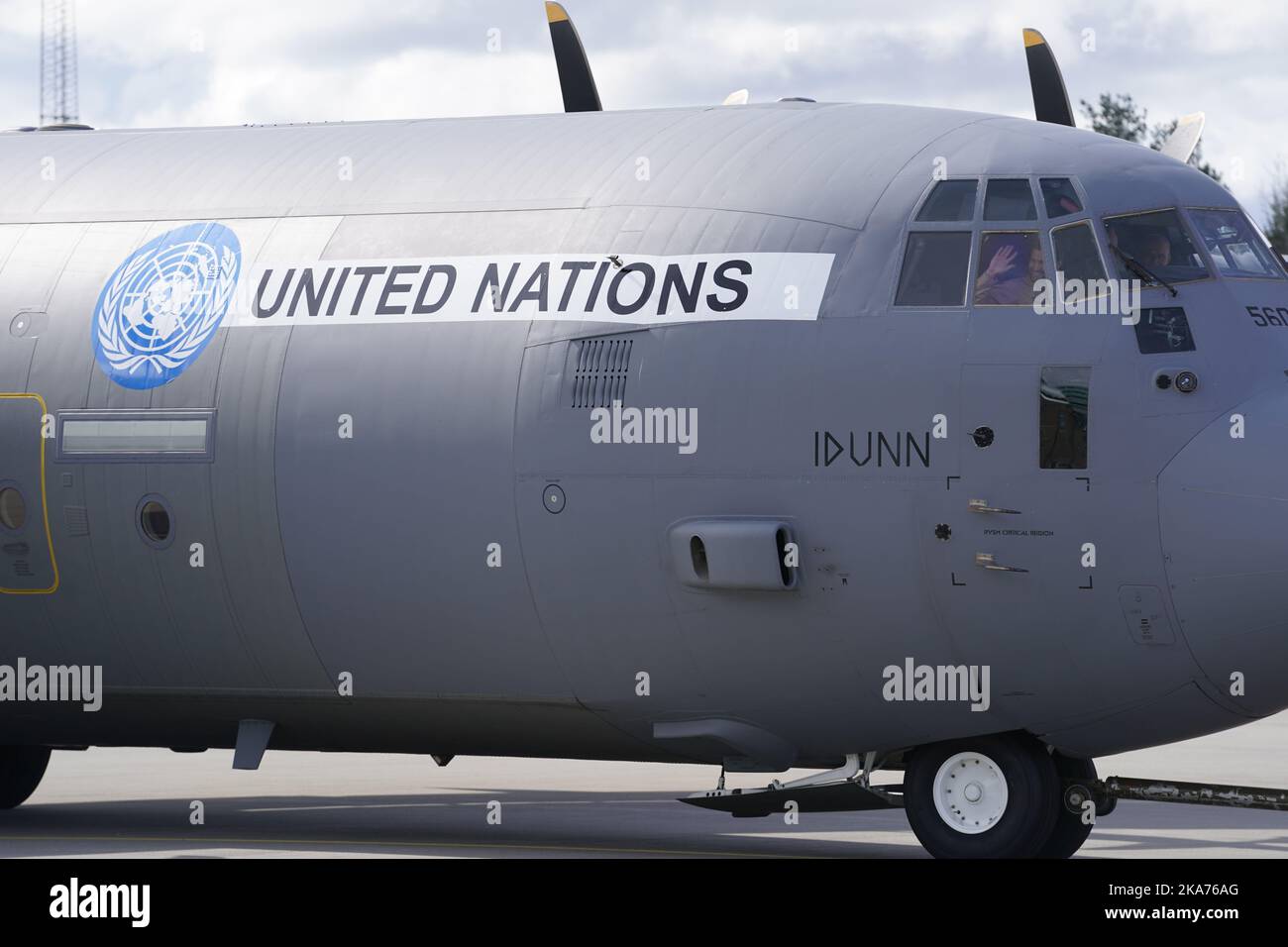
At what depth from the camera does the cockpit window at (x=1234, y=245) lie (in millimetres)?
14719

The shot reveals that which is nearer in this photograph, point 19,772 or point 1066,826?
point 1066,826

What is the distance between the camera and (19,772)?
2069 centimetres

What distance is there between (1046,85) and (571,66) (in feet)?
13.1

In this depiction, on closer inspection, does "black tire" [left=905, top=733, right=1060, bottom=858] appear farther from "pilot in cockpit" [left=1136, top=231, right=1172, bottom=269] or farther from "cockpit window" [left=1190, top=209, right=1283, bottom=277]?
"cockpit window" [left=1190, top=209, right=1283, bottom=277]

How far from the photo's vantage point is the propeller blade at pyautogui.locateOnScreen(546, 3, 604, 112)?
1820 cm

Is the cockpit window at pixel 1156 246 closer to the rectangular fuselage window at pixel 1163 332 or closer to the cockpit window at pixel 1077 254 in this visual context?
the cockpit window at pixel 1077 254

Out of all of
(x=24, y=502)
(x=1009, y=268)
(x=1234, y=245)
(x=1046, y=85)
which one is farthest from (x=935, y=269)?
(x=24, y=502)

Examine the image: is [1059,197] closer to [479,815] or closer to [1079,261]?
[1079,261]

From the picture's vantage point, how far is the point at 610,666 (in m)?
15.3

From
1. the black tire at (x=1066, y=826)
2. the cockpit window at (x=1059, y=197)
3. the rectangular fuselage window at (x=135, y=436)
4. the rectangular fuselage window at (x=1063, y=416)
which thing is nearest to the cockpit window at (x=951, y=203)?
the cockpit window at (x=1059, y=197)

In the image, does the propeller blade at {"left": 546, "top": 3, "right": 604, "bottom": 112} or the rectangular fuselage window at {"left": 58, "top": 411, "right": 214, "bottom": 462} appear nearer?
the rectangular fuselage window at {"left": 58, "top": 411, "right": 214, "bottom": 462}

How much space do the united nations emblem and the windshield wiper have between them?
673 centimetres

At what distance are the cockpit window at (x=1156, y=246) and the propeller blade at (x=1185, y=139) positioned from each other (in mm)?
2351

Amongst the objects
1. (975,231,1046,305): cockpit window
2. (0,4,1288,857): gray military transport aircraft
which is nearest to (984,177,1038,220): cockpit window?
(0,4,1288,857): gray military transport aircraft
